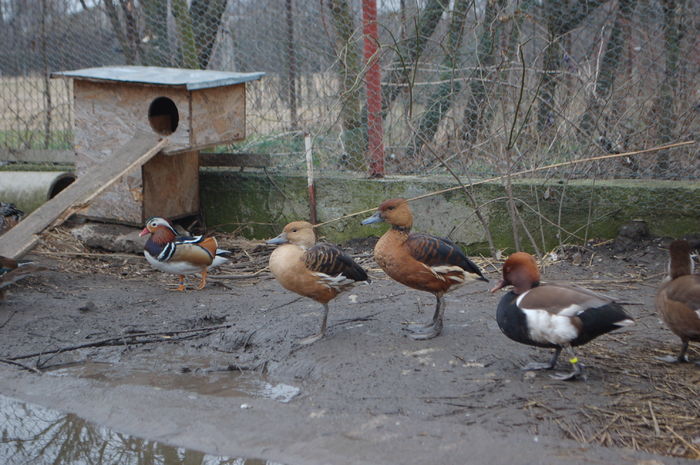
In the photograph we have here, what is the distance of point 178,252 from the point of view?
19.5 feet

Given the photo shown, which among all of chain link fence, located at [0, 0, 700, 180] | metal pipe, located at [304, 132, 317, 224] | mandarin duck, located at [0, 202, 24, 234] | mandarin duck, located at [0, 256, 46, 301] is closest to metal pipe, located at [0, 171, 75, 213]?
mandarin duck, located at [0, 202, 24, 234]

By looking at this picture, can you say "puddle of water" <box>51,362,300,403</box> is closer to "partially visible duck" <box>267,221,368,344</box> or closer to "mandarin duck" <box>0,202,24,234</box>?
"partially visible duck" <box>267,221,368,344</box>

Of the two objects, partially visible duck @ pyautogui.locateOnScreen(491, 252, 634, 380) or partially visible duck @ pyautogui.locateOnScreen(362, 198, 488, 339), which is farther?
partially visible duck @ pyautogui.locateOnScreen(362, 198, 488, 339)

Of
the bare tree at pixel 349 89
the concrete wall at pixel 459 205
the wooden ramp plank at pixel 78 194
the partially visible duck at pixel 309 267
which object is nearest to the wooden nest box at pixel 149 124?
the wooden ramp plank at pixel 78 194

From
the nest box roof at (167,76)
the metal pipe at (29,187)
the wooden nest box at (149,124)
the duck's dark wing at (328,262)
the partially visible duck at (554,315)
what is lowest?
the partially visible duck at (554,315)

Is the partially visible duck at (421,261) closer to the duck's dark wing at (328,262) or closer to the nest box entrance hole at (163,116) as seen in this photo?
the duck's dark wing at (328,262)

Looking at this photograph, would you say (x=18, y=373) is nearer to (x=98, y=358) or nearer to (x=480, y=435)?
(x=98, y=358)

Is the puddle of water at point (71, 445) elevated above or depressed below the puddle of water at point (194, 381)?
below

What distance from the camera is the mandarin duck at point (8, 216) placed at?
7.06m

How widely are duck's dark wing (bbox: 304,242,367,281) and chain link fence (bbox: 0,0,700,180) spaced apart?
1.69 meters

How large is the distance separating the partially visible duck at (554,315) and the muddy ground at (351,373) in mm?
239

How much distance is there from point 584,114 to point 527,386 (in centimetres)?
339

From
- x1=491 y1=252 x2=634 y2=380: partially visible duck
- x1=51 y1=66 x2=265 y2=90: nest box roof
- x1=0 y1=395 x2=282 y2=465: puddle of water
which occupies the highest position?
x1=51 y1=66 x2=265 y2=90: nest box roof

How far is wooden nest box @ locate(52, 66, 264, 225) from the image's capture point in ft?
22.2
